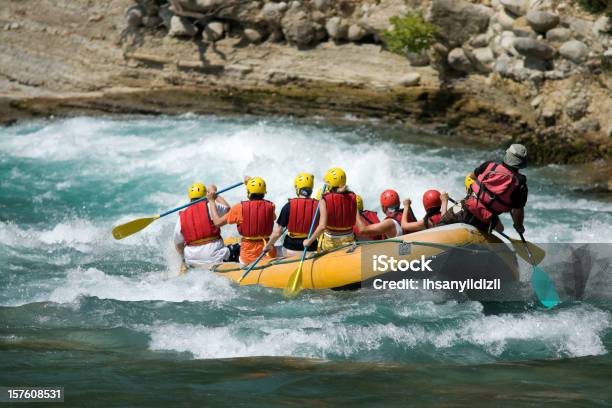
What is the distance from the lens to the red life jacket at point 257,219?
28.3 ft

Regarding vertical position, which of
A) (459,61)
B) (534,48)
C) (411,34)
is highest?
(411,34)

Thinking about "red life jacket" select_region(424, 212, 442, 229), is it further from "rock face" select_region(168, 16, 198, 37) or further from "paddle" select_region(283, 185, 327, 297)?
"rock face" select_region(168, 16, 198, 37)

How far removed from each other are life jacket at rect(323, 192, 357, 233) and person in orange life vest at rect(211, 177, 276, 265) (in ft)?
2.14

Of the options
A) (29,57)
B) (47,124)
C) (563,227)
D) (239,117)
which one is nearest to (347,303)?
(563,227)

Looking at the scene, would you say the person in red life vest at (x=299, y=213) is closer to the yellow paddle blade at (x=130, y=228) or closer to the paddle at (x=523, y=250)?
the paddle at (x=523, y=250)

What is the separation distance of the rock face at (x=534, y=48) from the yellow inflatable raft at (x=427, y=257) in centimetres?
759

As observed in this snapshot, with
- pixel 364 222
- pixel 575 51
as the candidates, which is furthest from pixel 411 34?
pixel 364 222

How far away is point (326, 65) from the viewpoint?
17.2 m

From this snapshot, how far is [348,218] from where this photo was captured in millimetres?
8438

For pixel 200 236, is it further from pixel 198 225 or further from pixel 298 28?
pixel 298 28

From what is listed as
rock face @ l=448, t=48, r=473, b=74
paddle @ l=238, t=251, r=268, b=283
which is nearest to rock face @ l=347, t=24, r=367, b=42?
rock face @ l=448, t=48, r=473, b=74

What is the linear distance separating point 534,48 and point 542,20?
52 cm

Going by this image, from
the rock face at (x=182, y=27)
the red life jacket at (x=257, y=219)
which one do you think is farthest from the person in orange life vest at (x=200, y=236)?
the rock face at (x=182, y=27)

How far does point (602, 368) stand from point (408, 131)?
9510 millimetres
